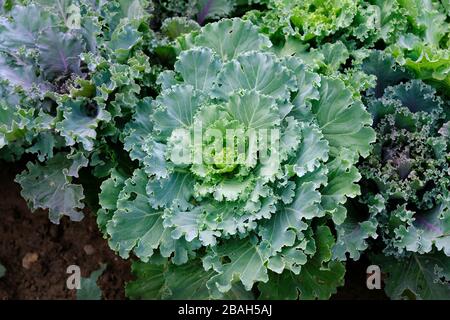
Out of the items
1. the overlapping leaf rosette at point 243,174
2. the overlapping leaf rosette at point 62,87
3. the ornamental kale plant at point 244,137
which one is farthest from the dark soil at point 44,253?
the overlapping leaf rosette at point 243,174

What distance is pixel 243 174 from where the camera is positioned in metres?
2.97

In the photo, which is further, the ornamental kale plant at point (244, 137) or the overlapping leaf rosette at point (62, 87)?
the overlapping leaf rosette at point (62, 87)

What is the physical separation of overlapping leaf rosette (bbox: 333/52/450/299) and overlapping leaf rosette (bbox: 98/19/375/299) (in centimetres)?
27

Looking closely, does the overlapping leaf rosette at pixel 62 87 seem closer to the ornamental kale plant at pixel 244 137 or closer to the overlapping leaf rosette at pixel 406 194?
the ornamental kale plant at pixel 244 137

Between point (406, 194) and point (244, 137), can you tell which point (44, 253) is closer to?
point (244, 137)

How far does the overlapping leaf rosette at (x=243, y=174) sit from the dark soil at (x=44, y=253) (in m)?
0.99

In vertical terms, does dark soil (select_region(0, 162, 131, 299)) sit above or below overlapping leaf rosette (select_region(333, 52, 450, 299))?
below

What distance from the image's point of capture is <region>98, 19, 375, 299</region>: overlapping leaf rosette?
9.61 ft

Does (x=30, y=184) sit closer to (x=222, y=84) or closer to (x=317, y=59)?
(x=222, y=84)

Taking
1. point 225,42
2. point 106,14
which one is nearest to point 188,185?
point 225,42

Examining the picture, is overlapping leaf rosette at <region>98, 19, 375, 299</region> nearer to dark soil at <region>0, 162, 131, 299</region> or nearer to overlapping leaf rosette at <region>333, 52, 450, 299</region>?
overlapping leaf rosette at <region>333, 52, 450, 299</region>

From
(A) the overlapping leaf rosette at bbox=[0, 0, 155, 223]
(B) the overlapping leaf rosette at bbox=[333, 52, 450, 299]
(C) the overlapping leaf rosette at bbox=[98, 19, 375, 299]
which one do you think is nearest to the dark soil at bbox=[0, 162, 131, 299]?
(A) the overlapping leaf rosette at bbox=[0, 0, 155, 223]

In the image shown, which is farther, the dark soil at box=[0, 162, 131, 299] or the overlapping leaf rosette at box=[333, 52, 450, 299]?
the dark soil at box=[0, 162, 131, 299]

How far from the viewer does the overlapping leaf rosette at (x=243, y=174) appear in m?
2.93
